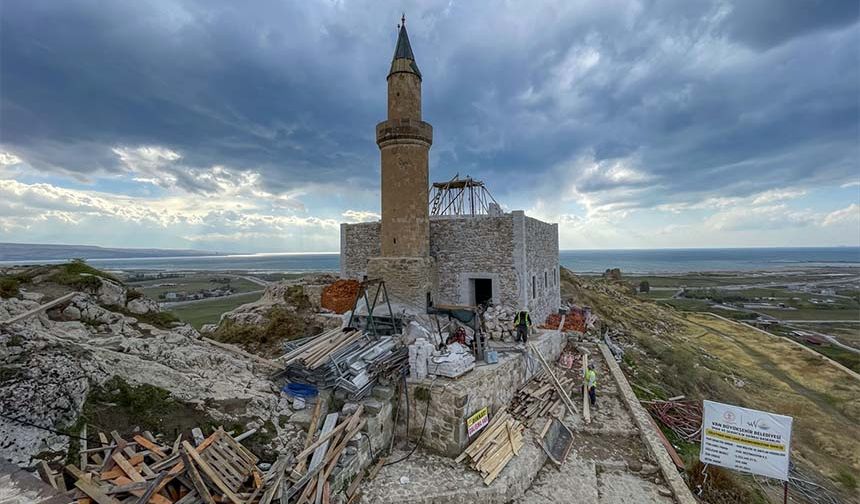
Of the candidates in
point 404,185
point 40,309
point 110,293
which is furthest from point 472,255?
point 40,309

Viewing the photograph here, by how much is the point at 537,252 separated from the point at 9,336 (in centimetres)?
1692

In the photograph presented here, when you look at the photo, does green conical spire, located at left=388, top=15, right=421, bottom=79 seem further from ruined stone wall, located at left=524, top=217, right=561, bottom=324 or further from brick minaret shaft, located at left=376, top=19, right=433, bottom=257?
ruined stone wall, located at left=524, top=217, right=561, bottom=324

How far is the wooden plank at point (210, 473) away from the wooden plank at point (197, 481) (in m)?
0.10

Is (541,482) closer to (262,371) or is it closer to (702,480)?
(702,480)

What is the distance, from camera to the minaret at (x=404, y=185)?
14.2 m

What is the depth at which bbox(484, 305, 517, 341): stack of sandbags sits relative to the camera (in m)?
14.2

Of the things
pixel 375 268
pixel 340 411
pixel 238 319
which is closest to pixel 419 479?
pixel 340 411

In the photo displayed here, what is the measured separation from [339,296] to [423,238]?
201 inches

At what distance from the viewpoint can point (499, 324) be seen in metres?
14.4

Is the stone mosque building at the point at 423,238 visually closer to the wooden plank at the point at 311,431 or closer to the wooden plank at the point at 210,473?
the wooden plank at the point at 311,431

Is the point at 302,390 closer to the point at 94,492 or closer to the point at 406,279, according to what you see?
the point at 94,492

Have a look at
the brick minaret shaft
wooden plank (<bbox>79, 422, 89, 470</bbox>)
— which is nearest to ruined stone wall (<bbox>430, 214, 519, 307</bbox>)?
the brick minaret shaft

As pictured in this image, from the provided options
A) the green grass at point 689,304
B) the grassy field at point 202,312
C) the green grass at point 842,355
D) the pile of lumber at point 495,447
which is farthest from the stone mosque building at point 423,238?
the green grass at point 689,304

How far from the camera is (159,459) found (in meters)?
5.77
